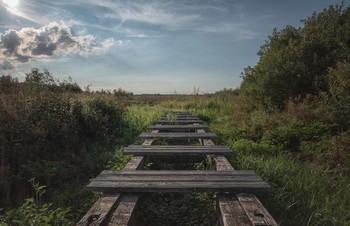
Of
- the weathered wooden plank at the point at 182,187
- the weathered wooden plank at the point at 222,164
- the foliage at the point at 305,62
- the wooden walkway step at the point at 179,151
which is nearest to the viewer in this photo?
the weathered wooden plank at the point at 182,187

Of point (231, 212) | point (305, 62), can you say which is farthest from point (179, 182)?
point (305, 62)

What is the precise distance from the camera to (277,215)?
360 centimetres

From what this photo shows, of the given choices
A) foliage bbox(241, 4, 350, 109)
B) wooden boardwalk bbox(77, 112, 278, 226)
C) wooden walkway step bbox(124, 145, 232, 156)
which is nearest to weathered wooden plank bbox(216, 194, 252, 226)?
wooden boardwalk bbox(77, 112, 278, 226)

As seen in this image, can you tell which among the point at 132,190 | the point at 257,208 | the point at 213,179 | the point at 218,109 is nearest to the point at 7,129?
the point at 132,190

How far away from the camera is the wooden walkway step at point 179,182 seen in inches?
126

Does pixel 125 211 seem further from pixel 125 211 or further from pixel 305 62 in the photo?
pixel 305 62

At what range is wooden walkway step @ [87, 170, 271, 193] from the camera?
10.5ft

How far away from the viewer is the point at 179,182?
3.38m

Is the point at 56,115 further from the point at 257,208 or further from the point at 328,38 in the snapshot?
the point at 328,38

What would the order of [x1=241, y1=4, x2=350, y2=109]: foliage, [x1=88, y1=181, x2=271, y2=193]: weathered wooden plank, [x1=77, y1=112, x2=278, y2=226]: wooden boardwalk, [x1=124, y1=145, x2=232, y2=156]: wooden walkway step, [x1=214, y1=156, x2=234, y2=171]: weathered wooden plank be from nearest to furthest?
[x1=77, y1=112, x2=278, y2=226]: wooden boardwalk → [x1=88, y1=181, x2=271, y2=193]: weathered wooden plank → [x1=214, y1=156, x2=234, y2=171]: weathered wooden plank → [x1=124, y1=145, x2=232, y2=156]: wooden walkway step → [x1=241, y1=4, x2=350, y2=109]: foliage

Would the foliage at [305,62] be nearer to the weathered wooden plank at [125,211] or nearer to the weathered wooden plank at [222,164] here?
the weathered wooden plank at [222,164]

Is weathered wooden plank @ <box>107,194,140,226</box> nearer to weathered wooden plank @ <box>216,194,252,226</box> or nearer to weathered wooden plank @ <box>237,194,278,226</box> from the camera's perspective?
weathered wooden plank @ <box>216,194,252,226</box>

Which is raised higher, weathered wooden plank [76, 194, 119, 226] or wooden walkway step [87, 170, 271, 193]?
wooden walkway step [87, 170, 271, 193]

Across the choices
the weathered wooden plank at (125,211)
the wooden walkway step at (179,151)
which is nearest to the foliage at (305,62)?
the wooden walkway step at (179,151)
